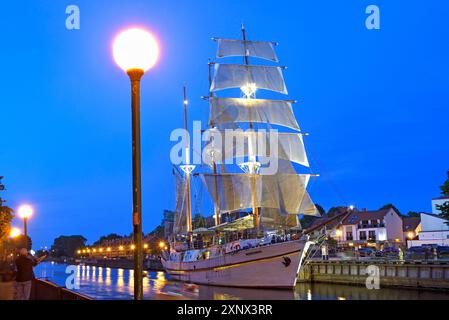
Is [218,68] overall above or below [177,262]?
above

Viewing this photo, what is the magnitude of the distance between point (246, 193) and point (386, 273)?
23.2 metres

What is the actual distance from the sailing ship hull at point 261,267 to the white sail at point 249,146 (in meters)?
16.6

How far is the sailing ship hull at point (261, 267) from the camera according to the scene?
1828 inches

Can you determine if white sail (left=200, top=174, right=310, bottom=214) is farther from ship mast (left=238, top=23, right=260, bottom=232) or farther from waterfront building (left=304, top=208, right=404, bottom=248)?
waterfront building (left=304, top=208, right=404, bottom=248)

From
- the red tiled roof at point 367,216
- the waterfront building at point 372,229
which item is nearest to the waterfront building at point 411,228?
the waterfront building at point 372,229

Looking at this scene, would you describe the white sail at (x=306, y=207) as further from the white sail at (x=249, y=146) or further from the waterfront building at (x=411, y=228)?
the waterfront building at (x=411, y=228)

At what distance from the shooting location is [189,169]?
74.7m

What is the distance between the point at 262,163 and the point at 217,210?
26.8ft

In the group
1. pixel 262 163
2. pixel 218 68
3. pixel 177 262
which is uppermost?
pixel 218 68

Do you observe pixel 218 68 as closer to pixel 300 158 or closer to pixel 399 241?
pixel 300 158

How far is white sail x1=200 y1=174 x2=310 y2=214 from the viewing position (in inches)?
2346

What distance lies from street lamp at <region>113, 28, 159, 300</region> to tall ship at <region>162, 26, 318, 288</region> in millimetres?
41194

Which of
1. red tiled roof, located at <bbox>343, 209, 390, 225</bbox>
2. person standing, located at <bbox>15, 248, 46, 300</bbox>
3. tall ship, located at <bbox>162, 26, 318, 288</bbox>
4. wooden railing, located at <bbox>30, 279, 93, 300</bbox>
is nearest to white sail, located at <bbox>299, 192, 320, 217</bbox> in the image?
tall ship, located at <bbox>162, 26, 318, 288</bbox>
